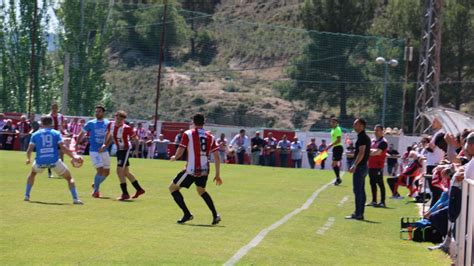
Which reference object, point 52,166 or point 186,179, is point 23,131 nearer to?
point 52,166

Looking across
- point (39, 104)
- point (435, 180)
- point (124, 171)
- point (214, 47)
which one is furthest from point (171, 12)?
point (435, 180)

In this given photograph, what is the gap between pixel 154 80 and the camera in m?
70.6

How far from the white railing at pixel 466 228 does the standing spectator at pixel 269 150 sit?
3716 centimetres

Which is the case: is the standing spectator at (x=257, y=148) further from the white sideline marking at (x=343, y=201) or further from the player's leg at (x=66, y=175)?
the player's leg at (x=66, y=175)

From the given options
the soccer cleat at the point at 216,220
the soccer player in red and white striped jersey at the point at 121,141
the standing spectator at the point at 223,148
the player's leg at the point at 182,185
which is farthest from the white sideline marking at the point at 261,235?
the standing spectator at the point at 223,148

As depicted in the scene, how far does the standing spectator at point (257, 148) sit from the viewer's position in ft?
161

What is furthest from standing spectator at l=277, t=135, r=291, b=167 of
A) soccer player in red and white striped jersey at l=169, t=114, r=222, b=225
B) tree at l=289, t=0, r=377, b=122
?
soccer player in red and white striped jersey at l=169, t=114, r=222, b=225

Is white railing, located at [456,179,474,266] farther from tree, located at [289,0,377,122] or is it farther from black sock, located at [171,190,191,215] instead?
tree, located at [289,0,377,122]

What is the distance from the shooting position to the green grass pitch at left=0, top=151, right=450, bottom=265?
470 inches

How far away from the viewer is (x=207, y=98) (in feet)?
238

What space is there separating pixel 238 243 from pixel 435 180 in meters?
5.74

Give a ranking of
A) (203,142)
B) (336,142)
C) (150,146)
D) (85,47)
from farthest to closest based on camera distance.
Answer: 1. (85,47)
2. (150,146)
3. (336,142)
4. (203,142)

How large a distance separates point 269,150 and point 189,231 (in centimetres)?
3455

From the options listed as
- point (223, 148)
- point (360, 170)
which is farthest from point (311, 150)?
point (360, 170)
